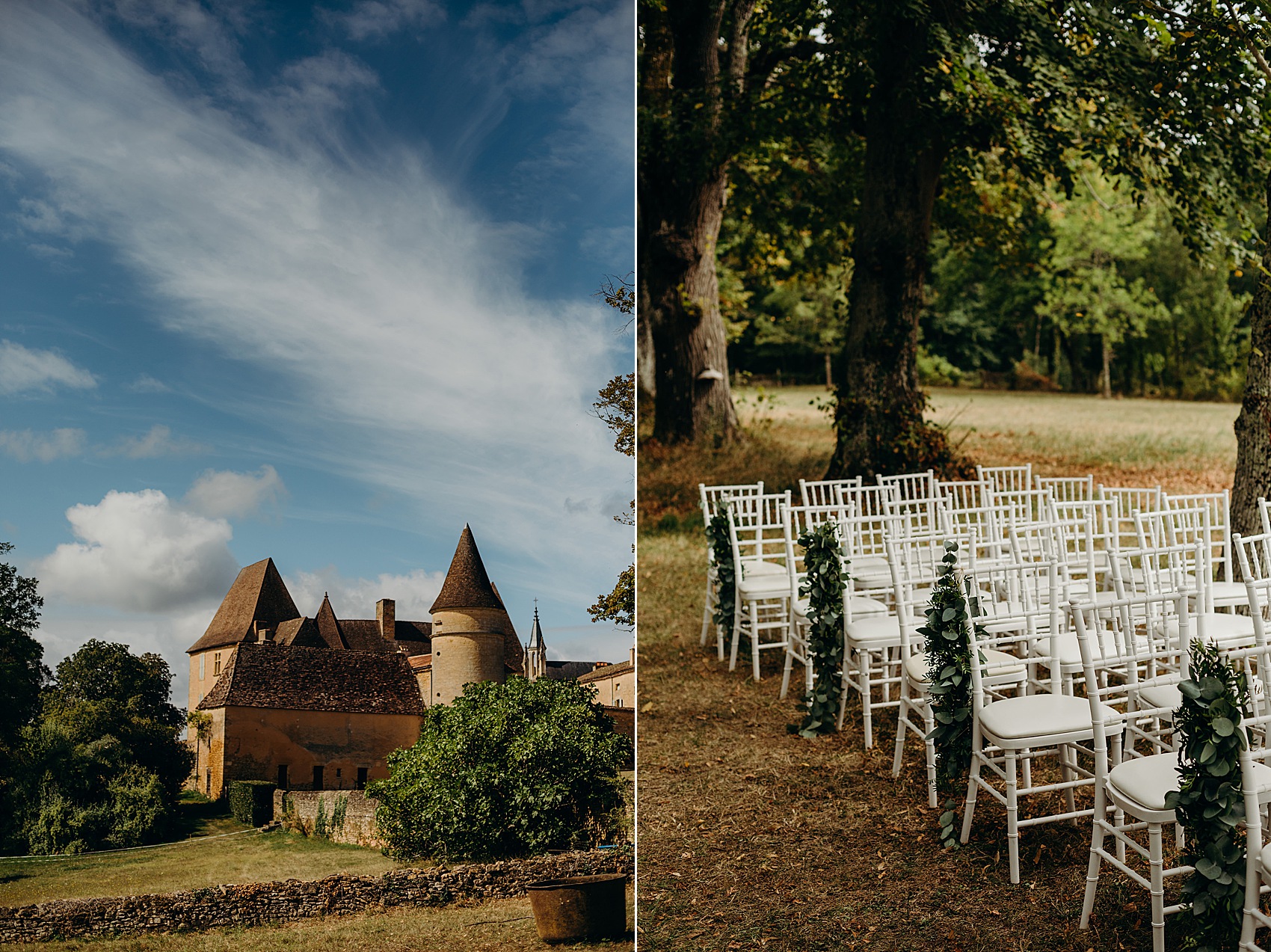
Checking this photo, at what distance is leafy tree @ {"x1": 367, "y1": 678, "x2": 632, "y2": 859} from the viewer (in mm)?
2779

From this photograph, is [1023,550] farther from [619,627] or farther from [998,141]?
[998,141]

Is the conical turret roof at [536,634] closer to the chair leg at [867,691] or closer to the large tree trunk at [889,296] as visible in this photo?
the chair leg at [867,691]

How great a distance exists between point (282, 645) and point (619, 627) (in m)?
1.03

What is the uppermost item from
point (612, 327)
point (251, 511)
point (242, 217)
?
point (242, 217)

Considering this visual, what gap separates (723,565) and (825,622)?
1.67 meters

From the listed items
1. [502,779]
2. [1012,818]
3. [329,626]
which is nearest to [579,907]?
[502,779]

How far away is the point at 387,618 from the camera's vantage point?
113 inches

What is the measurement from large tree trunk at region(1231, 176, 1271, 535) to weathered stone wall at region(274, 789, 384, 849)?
21.1 ft

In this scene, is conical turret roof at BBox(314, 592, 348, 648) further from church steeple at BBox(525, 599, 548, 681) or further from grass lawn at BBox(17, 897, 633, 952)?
grass lawn at BBox(17, 897, 633, 952)

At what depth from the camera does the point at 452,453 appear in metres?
3.02

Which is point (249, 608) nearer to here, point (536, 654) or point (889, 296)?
point (536, 654)

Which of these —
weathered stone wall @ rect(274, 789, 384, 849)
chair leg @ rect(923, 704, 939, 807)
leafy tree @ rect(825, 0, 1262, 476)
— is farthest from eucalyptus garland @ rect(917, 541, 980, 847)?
A: leafy tree @ rect(825, 0, 1262, 476)

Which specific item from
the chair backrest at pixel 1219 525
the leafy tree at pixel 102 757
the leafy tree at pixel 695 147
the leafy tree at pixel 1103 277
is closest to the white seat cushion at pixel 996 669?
the chair backrest at pixel 1219 525

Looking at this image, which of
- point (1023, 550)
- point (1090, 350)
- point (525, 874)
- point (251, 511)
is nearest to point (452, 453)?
point (251, 511)
